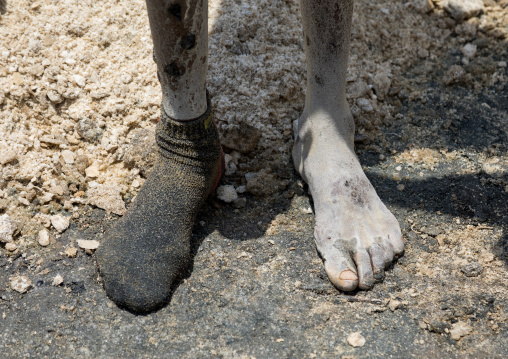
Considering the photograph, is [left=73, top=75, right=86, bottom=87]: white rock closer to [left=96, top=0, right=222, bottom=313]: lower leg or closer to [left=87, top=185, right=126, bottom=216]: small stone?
[left=87, top=185, right=126, bottom=216]: small stone

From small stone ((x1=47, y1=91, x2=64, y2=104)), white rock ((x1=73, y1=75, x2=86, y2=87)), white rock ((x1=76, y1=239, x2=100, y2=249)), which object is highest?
white rock ((x1=73, y1=75, x2=86, y2=87))

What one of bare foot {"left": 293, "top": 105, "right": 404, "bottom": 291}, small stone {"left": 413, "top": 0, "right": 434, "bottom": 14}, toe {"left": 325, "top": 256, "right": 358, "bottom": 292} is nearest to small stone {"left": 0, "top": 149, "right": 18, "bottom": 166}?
bare foot {"left": 293, "top": 105, "right": 404, "bottom": 291}

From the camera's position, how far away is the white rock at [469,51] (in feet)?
7.49

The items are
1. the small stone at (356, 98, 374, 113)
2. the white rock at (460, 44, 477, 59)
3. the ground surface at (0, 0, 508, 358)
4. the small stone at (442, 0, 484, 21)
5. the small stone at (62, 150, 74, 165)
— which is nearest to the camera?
the ground surface at (0, 0, 508, 358)

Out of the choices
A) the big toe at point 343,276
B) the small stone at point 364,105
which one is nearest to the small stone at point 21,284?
the big toe at point 343,276

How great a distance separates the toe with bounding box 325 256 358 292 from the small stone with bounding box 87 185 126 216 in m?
0.76

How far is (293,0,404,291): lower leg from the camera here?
1.49 metres

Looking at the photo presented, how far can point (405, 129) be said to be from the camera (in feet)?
6.60

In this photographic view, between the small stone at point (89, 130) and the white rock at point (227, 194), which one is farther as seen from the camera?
the small stone at point (89, 130)

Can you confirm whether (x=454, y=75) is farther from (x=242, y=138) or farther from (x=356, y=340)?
(x=356, y=340)

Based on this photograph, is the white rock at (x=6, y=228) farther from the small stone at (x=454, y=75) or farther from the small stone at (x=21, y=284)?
the small stone at (x=454, y=75)

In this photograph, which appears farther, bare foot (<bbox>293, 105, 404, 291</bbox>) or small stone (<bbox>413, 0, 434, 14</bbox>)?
small stone (<bbox>413, 0, 434, 14</bbox>)

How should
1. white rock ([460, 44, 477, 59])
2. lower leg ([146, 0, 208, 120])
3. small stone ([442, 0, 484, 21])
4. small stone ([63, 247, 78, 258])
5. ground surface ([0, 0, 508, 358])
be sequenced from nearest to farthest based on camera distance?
lower leg ([146, 0, 208, 120]) → ground surface ([0, 0, 508, 358]) → small stone ([63, 247, 78, 258]) → white rock ([460, 44, 477, 59]) → small stone ([442, 0, 484, 21])

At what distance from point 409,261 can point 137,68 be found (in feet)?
4.25
